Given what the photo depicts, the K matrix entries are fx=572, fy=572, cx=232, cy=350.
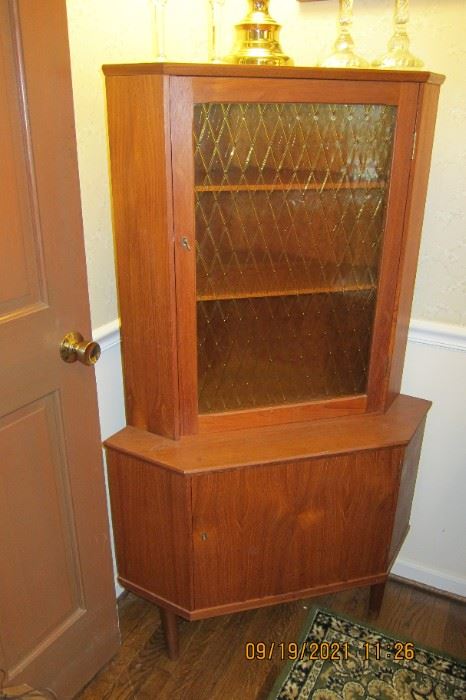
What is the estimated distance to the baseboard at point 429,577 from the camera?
1804mm

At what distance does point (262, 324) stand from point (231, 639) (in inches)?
36.6

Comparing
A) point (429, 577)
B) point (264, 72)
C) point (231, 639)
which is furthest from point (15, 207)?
point (429, 577)

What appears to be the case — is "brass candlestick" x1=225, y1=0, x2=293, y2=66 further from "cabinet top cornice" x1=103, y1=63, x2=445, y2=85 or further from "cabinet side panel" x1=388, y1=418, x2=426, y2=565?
"cabinet side panel" x1=388, y1=418, x2=426, y2=565

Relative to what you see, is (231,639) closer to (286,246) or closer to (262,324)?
(262,324)

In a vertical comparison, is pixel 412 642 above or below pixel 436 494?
below

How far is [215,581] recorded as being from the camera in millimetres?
1466

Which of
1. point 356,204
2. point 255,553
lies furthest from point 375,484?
point 356,204

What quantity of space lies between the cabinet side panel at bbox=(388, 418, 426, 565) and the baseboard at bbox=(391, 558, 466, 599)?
211 millimetres

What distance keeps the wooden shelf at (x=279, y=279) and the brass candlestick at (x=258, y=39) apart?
432 mm

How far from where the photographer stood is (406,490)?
1594 mm

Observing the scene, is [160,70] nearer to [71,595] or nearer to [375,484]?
[375,484]

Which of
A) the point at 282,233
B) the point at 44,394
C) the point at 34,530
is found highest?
the point at 282,233

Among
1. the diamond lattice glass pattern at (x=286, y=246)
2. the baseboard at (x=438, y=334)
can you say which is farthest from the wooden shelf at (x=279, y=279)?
the baseboard at (x=438, y=334)

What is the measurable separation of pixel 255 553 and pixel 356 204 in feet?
2.97
